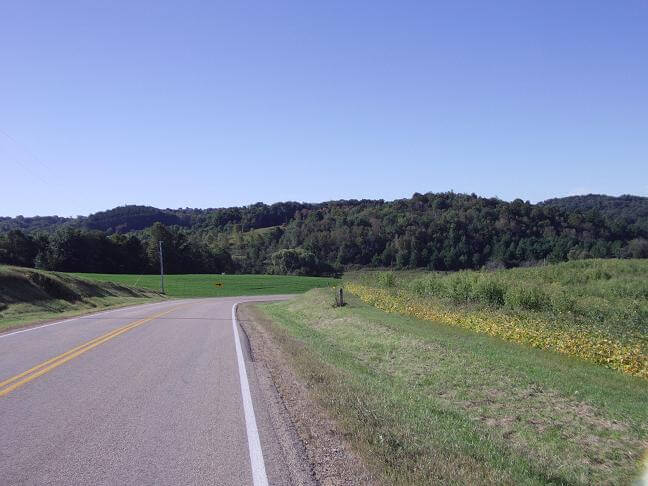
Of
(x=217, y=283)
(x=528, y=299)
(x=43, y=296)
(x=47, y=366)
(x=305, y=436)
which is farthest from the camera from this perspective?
(x=217, y=283)

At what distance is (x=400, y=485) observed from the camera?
5.25 metres

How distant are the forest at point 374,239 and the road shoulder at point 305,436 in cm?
4394

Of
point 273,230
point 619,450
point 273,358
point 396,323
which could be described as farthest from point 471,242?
point 273,230

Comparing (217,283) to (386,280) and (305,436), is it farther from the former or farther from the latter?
(305,436)

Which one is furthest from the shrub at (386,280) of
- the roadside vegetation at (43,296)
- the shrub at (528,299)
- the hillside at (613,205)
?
the hillside at (613,205)

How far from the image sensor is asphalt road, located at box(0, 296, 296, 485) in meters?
5.75

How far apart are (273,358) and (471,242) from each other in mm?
61294

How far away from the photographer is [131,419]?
25.0 ft

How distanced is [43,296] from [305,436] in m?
33.8

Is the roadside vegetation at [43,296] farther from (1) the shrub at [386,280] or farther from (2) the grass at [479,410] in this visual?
(2) the grass at [479,410]

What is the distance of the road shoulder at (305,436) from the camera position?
567 centimetres

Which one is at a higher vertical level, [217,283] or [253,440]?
[217,283]

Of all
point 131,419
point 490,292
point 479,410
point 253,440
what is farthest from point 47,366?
point 490,292

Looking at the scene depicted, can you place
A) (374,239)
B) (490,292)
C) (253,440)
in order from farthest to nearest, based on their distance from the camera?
(374,239) → (490,292) → (253,440)
